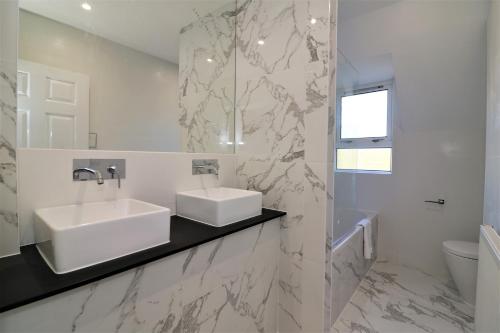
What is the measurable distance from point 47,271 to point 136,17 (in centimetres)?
141

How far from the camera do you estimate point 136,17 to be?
1.38 m

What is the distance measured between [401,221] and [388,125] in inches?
47.2

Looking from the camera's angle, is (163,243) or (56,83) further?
(56,83)

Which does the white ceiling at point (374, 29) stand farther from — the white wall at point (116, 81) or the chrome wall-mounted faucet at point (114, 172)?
the chrome wall-mounted faucet at point (114, 172)

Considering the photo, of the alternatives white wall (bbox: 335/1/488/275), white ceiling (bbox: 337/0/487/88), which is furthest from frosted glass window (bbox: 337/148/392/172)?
white ceiling (bbox: 337/0/487/88)

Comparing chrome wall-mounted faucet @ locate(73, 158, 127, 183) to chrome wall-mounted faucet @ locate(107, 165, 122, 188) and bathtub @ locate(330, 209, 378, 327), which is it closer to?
chrome wall-mounted faucet @ locate(107, 165, 122, 188)

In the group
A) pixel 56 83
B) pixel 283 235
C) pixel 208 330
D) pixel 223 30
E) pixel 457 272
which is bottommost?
pixel 457 272

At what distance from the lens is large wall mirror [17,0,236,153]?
104cm

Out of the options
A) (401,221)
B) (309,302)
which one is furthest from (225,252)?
(401,221)

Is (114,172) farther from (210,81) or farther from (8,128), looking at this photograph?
(210,81)

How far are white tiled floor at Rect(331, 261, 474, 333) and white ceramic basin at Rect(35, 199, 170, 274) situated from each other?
1604mm

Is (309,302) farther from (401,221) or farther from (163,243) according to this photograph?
(401,221)

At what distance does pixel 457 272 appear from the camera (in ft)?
6.75

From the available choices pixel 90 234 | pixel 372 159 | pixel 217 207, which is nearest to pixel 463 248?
pixel 372 159
